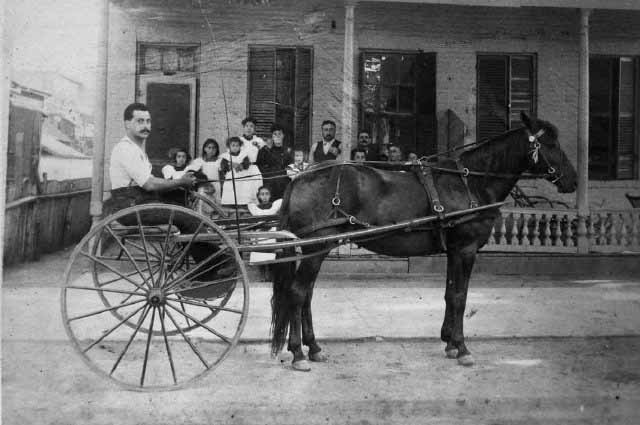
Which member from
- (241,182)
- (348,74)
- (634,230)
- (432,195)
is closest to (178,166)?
(241,182)

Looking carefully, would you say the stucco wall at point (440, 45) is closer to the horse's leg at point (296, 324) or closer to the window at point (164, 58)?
the window at point (164, 58)

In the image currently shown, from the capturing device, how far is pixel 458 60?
10.8m

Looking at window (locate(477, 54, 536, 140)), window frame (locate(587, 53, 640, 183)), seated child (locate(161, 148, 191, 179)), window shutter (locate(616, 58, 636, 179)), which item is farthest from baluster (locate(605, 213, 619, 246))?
seated child (locate(161, 148, 191, 179))

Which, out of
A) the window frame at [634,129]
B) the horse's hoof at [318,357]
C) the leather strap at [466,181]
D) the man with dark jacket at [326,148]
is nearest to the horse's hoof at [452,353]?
the horse's hoof at [318,357]

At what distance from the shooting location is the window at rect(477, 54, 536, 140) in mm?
10742

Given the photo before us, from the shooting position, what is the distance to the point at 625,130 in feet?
35.7

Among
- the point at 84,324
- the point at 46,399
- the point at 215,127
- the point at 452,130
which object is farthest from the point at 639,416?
the point at 215,127

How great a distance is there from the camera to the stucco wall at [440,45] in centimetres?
978

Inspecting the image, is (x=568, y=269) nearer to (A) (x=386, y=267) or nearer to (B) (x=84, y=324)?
(A) (x=386, y=267)

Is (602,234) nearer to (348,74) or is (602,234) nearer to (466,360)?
(348,74)

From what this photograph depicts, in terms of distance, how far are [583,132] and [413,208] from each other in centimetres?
517

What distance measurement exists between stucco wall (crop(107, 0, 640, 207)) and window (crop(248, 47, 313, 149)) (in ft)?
0.50

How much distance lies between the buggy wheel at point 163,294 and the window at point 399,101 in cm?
515

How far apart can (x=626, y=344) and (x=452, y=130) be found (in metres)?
5.24
